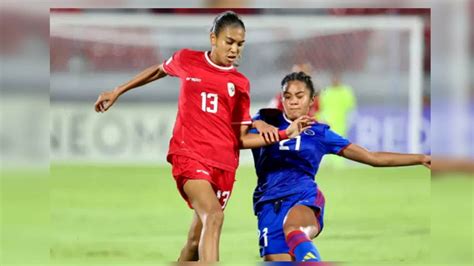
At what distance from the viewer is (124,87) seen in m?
5.80

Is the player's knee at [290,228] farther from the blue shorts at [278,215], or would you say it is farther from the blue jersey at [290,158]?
the blue jersey at [290,158]

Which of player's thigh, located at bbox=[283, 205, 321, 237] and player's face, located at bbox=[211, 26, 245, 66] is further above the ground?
player's face, located at bbox=[211, 26, 245, 66]

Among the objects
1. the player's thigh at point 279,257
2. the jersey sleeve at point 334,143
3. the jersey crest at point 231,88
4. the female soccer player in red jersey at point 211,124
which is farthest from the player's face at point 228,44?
the player's thigh at point 279,257

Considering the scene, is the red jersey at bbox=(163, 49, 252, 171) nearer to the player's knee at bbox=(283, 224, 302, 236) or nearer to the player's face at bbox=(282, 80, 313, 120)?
the player's face at bbox=(282, 80, 313, 120)

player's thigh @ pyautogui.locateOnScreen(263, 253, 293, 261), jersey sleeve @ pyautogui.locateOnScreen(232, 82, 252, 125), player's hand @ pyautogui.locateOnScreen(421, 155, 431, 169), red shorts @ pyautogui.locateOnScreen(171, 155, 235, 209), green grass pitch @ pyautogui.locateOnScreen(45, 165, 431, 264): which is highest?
jersey sleeve @ pyautogui.locateOnScreen(232, 82, 252, 125)

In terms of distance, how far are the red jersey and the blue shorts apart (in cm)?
39

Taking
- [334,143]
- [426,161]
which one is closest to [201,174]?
[334,143]

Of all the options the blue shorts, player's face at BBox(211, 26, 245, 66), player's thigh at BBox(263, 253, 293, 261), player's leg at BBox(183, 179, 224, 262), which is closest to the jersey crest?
player's face at BBox(211, 26, 245, 66)

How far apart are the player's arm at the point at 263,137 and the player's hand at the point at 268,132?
0.02 meters

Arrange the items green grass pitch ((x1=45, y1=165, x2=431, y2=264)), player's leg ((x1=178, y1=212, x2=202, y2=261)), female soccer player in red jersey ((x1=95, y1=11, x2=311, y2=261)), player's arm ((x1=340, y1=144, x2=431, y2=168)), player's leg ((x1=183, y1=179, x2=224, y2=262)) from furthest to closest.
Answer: green grass pitch ((x1=45, y1=165, x2=431, y2=264)) < player's arm ((x1=340, y1=144, x2=431, y2=168)) < player's leg ((x1=178, y1=212, x2=202, y2=261)) < female soccer player in red jersey ((x1=95, y1=11, x2=311, y2=261)) < player's leg ((x1=183, y1=179, x2=224, y2=262))

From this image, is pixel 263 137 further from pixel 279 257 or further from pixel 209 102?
pixel 279 257

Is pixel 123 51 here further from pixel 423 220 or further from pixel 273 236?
pixel 273 236

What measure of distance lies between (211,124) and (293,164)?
0.62 meters

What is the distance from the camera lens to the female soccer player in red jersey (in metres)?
5.45
